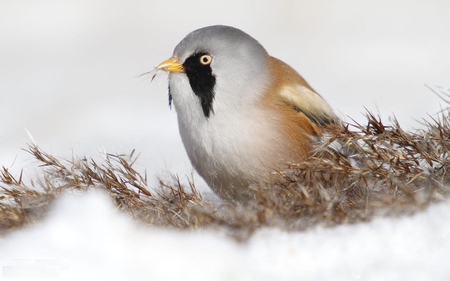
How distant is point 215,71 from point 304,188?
53cm

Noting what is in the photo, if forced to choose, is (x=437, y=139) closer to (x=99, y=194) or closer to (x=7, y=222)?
(x=99, y=194)

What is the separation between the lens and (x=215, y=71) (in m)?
1.79

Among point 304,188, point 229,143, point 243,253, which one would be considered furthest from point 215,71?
point 243,253

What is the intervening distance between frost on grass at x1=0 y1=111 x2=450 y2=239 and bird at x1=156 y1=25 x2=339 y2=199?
187 mm

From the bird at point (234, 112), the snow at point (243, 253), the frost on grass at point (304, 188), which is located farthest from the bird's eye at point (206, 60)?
the snow at point (243, 253)

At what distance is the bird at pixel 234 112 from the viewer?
170 cm

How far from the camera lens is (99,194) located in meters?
1.43

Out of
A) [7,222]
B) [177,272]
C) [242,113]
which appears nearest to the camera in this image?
[177,272]

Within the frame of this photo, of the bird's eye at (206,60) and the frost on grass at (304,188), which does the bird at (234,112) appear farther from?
the frost on grass at (304,188)

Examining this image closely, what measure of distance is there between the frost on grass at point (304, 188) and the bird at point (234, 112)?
187 millimetres

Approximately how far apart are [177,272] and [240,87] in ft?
2.16

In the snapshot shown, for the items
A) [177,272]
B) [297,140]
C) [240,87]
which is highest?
[240,87]

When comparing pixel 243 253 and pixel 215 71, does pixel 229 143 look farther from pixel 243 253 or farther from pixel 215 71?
pixel 243 253

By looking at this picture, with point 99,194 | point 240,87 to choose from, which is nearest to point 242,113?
point 240,87
